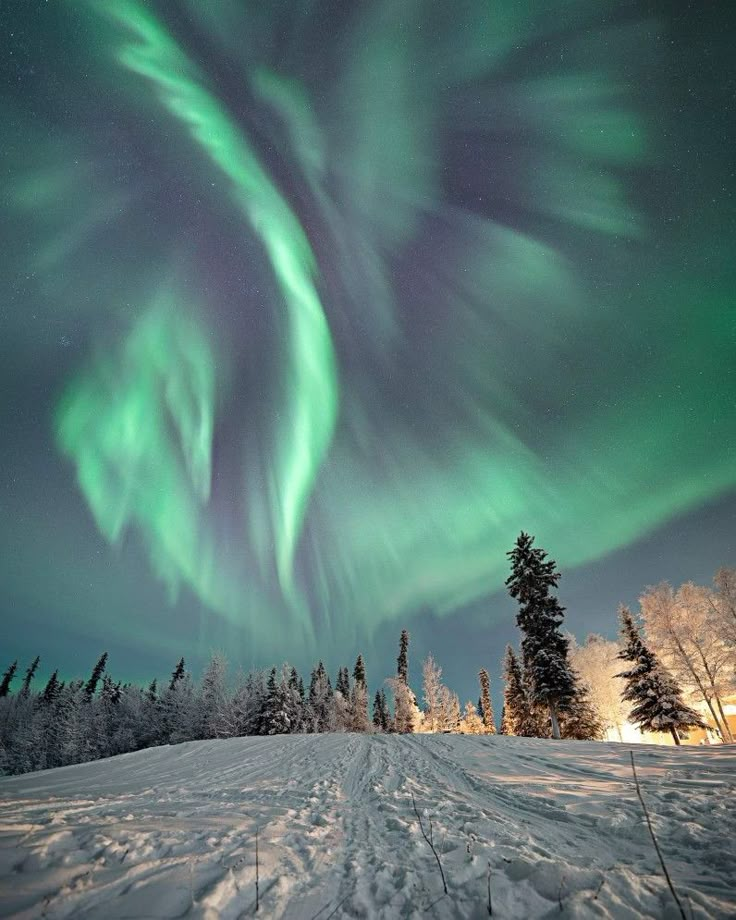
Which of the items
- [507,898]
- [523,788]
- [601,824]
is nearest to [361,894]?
[507,898]

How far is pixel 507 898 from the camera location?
3312 mm

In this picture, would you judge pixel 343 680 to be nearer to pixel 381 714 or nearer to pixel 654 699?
pixel 381 714

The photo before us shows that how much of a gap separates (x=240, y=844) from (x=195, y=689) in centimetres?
4931

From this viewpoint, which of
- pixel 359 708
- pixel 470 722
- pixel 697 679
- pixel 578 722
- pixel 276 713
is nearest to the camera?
pixel 697 679

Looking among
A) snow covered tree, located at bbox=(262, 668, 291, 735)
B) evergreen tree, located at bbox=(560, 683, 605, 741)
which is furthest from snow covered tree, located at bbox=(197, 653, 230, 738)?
evergreen tree, located at bbox=(560, 683, 605, 741)

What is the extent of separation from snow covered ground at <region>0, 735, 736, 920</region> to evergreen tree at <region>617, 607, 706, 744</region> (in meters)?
16.5

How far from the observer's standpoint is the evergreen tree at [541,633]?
22000 mm

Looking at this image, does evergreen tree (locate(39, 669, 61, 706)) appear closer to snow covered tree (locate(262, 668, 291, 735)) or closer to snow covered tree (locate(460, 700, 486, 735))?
snow covered tree (locate(262, 668, 291, 735))

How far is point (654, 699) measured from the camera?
22000 mm

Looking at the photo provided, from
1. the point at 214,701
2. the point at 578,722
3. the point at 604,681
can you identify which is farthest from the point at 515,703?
the point at 214,701

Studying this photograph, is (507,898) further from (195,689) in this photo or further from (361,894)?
(195,689)

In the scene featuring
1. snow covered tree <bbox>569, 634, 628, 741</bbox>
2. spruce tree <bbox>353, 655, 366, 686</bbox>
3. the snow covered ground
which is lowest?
the snow covered ground

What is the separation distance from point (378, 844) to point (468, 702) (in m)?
72.3

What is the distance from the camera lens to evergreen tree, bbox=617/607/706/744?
21.4m
